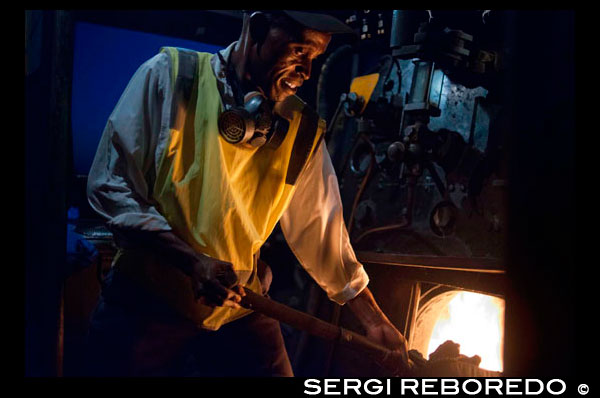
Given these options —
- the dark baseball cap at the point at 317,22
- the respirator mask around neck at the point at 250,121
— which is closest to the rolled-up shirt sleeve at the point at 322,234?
the respirator mask around neck at the point at 250,121

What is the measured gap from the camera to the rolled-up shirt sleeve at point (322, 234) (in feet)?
9.57

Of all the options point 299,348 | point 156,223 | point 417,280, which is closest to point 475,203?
point 417,280

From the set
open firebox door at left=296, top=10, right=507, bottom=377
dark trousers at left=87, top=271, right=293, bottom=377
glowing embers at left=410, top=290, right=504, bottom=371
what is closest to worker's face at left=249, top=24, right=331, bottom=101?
open firebox door at left=296, top=10, right=507, bottom=377

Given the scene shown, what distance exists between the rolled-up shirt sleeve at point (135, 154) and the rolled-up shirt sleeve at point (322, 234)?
785 mm

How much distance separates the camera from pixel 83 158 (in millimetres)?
3854

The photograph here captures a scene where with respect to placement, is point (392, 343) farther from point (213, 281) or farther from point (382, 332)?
point (213, 281)

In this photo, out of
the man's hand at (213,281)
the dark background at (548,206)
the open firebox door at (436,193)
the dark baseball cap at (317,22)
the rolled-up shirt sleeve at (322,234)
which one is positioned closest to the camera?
the dark background at (548,206)

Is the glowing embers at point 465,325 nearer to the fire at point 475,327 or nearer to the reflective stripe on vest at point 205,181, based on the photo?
the fire at point 475,327

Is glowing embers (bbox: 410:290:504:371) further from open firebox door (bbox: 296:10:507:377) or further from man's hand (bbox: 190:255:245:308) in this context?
man's hand (bbox: 190:255:245:308)

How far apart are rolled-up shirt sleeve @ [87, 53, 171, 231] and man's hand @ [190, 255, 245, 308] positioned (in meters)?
0.20

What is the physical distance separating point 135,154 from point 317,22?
0.96 metres

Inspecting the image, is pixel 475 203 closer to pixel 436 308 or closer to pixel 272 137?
pixel 436 308

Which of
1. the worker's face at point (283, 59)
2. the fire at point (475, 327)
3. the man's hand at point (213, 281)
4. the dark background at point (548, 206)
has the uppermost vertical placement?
the worker's face at point (283, 59)

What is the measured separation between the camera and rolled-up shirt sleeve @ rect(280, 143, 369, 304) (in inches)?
115
